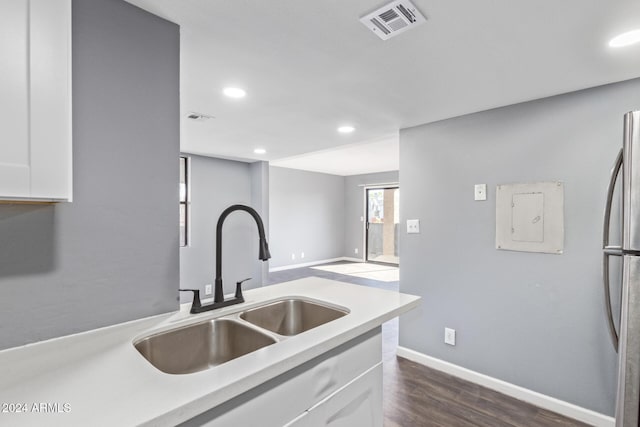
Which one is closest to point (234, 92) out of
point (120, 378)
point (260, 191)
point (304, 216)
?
point (120, 378)

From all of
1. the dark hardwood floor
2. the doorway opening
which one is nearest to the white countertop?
the dark hardwood floor

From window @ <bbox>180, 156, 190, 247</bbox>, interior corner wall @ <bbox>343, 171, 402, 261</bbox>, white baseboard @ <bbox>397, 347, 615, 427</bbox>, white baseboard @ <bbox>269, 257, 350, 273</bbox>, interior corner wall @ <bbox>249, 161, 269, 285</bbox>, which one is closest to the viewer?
white baseboard @ <bbox>397, 347, 615, 427</bbox>

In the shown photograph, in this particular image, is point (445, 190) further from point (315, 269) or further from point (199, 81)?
point (315, 269)

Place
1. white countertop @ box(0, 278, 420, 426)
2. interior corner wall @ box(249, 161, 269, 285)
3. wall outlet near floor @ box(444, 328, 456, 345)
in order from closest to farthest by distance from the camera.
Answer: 1. white countertop @ box(0, 278, 420, 426)
2. wall outlet near floor @ box(444, 328, 456, 345)
3. interior corner wall @ box(249, 161, 269, 285)

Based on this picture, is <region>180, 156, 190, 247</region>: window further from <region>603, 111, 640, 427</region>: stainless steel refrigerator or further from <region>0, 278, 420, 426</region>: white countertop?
<region>603, 111, 640, 427</region>: stainless steel refrigerator

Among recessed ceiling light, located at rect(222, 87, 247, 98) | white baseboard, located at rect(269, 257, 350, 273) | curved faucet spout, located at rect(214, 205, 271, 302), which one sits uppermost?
recessed ceiling light, located at rect(222, 87, 247, 98)

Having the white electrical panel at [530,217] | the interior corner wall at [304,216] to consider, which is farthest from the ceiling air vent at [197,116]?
the interior corner wall at [304,216]

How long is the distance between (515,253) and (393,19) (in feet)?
6.09

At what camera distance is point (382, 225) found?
7.89 m

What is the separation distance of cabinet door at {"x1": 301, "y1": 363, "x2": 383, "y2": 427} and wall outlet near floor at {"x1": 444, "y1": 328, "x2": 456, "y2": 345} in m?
1.44

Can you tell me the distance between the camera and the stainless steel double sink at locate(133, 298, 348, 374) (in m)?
1.08

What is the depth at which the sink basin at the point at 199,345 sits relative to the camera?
1075mm

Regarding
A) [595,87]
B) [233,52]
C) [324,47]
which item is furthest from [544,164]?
[233,52]

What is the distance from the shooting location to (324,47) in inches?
58.6
